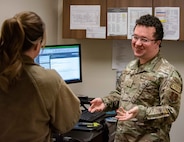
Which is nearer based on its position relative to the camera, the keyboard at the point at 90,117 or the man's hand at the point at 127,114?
the man's hand at the point at 127,114

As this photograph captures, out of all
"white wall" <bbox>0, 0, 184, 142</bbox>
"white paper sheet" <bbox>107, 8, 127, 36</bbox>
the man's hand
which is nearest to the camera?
the man's hand

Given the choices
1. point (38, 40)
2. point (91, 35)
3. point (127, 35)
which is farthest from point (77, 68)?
point (38, 40)

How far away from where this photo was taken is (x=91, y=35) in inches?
123

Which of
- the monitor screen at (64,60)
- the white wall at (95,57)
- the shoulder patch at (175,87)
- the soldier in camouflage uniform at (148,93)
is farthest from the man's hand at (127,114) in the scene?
the white wall at (95,57)

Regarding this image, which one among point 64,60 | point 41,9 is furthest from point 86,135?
point 41,9

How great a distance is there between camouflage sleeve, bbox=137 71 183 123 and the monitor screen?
3.80 feet

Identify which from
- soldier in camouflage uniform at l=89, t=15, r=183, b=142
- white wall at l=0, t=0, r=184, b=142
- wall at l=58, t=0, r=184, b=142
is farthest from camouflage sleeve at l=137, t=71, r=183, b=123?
wall at l=58, t=0, r=184, b=142

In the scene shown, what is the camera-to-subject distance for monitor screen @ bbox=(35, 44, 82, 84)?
281cm

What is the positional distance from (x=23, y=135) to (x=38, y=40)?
16.0 inches

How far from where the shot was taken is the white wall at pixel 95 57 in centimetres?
319

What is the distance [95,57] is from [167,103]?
1.60 m

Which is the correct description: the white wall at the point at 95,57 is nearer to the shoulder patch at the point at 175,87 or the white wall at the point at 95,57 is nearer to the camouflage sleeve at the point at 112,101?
the camouflage sleeve at the point at 112,101

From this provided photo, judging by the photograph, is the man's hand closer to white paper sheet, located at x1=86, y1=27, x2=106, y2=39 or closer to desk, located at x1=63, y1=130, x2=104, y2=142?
desk, located at x1=63, y1=130, x2=104, y2=142

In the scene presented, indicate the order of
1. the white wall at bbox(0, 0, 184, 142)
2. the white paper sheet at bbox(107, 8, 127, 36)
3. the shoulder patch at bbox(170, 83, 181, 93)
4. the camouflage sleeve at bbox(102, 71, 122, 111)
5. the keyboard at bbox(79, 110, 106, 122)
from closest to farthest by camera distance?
the shoulder patch at bbox(170, 83, 181, 93) < the camouflage sleeve at bbox(102, 71, 122, 111) < the keyboard at bbox(79, 110, 106, 122) < the white paper sheet at bbox(107, 8, 127, 36) < the white wall at bbox(0, 0, 184, 142)
